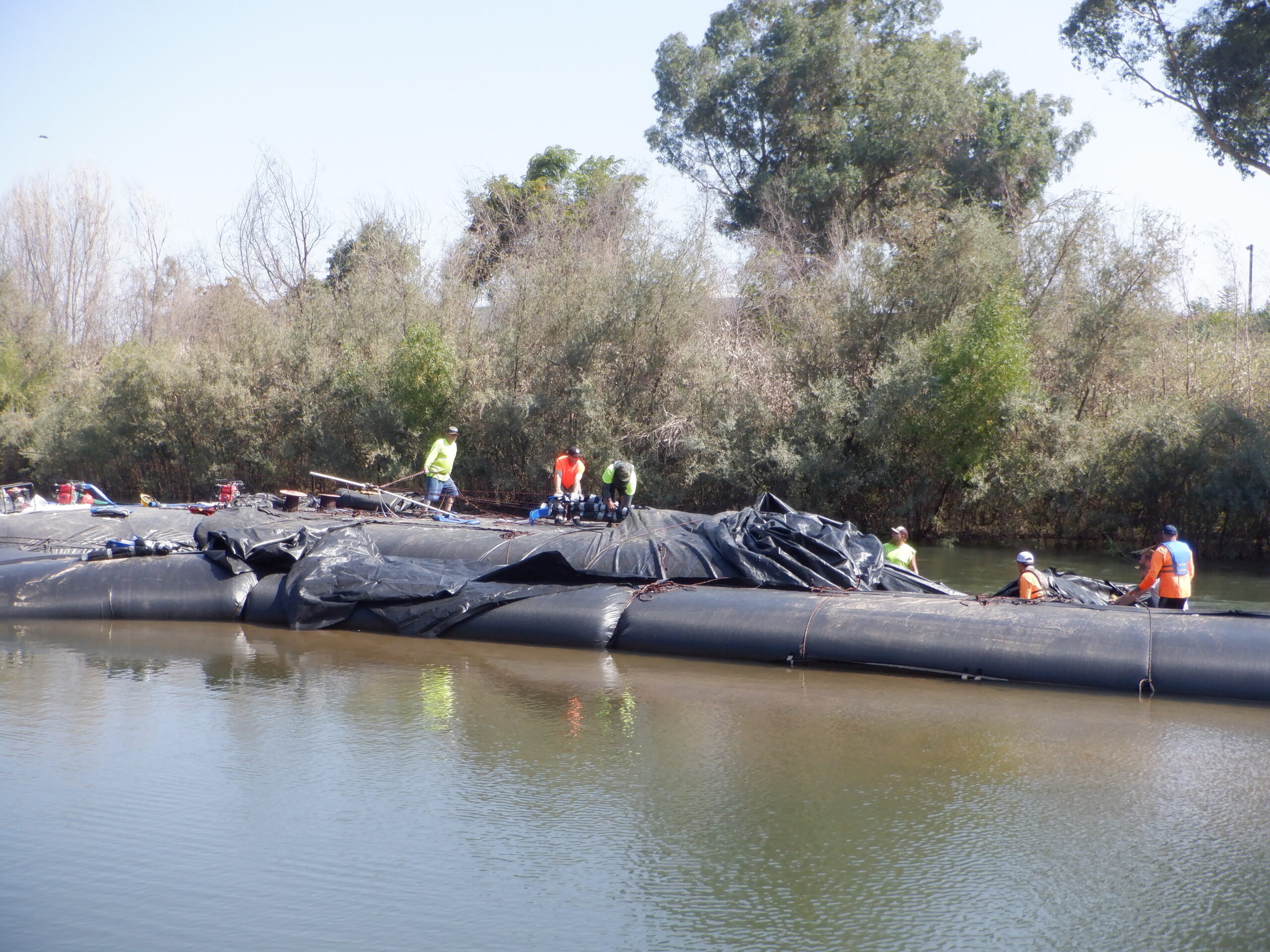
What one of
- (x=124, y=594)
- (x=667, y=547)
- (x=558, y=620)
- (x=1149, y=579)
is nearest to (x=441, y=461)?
(x=124, y=594)

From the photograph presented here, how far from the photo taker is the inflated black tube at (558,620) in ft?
36.1

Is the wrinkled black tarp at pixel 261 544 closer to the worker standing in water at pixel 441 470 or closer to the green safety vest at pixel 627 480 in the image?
the worker standing in water at pixel 441 470

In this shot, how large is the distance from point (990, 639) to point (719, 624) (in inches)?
98.7

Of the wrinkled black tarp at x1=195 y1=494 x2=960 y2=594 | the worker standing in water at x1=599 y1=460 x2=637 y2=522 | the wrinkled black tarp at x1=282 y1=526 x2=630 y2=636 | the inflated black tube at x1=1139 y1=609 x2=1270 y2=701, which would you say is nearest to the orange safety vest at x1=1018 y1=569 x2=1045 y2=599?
the wrinkled black tarp at x1=195 y1=494 x2=960 y2=594

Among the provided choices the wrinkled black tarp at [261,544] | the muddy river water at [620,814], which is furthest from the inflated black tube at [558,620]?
the wrinkled black tarp at [261,544]

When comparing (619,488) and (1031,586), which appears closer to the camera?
(1031,586)

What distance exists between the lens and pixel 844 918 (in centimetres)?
500

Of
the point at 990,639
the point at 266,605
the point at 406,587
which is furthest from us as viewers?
the point at 266,605

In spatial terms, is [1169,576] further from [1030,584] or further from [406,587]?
[406,587]

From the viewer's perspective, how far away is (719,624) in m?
10.6

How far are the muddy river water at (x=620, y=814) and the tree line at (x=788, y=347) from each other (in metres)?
13.4

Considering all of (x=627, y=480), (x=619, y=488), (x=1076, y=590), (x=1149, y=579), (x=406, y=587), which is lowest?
(x=406, y=587)

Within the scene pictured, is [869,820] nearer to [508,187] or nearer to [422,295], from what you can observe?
[422,295]

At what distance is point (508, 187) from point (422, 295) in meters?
9.51
